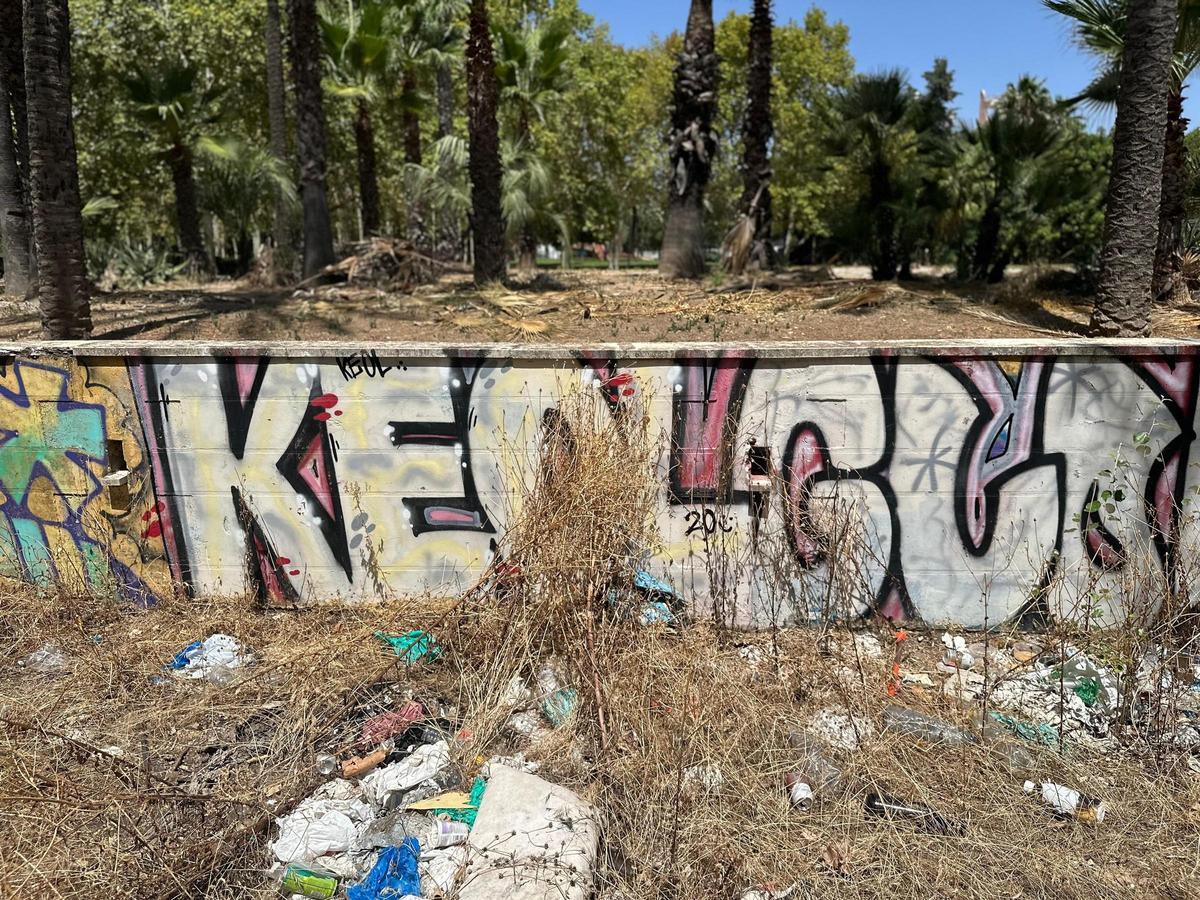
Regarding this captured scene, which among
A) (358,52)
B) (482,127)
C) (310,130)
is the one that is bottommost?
(482,127)

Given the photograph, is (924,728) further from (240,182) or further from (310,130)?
(240,182)

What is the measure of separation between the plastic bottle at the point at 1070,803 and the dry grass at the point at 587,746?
5cm

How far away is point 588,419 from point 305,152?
11.3 metres

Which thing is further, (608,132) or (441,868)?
(608,132)

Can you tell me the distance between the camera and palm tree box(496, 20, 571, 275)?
16.6 metres

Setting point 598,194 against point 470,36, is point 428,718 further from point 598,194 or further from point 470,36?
point 598,194

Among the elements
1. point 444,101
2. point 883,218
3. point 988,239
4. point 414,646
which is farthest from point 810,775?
point 444,101

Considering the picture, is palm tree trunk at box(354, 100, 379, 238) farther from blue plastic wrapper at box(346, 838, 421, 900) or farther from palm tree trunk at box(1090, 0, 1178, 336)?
blue plastic wrapper at box(346, 838, 421, 900)

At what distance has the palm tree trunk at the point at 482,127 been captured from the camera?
38.3 ft

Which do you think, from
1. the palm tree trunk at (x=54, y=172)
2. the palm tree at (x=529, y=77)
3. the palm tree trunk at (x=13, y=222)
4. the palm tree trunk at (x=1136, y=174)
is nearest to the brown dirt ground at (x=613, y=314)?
the palm tree trunk at (x=13, y=222)

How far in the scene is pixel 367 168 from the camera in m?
19.1

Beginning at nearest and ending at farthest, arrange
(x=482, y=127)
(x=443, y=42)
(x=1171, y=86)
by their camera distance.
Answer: (x=1171, y=86) < (x=482, y=127) < (x=443, y=42)

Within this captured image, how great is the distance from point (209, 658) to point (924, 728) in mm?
3581

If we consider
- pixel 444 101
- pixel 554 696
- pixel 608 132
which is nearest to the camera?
pixel 554 696
